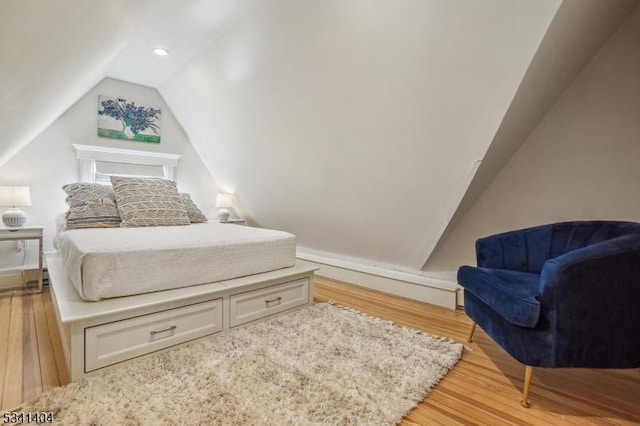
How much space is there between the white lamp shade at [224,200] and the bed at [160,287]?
1636 millimetres

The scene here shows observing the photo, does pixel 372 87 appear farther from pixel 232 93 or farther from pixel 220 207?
pixel 220 207

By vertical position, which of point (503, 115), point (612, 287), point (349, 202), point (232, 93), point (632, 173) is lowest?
point (612, 287)

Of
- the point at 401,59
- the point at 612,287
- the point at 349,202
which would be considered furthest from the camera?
the point at 349,202

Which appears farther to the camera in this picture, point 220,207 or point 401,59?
point 220,207

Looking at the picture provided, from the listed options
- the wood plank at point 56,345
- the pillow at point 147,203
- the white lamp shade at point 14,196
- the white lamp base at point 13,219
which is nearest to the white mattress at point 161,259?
the wood plank at point 56,345

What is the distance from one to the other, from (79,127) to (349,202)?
3.04 metres

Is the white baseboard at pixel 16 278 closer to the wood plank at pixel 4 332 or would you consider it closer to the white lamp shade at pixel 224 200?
the wood plank at pixel 4 332

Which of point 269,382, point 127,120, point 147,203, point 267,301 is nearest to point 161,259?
point 267,301

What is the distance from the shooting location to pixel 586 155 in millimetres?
2262

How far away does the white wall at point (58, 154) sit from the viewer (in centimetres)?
322

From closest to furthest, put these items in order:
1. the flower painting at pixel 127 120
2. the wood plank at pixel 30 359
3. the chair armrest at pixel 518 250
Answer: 1. the wood plank at pixel 30 359
2. the chair armrest at pixel 518 250
3. the flower painting at pixel 127 120

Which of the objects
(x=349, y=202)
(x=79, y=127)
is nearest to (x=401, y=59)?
(x=349, y=202)

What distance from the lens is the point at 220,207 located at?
175 inches

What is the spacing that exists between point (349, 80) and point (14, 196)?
3075mm
